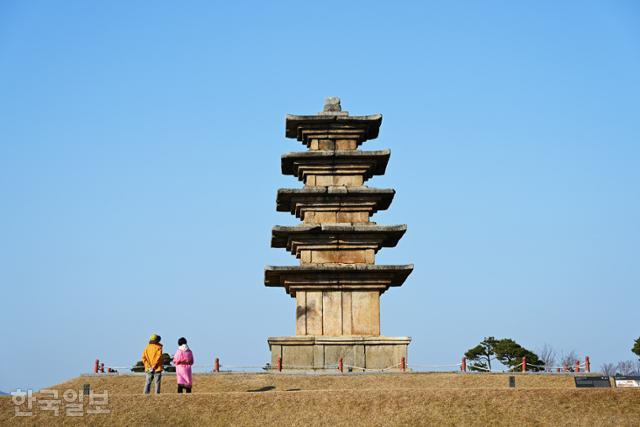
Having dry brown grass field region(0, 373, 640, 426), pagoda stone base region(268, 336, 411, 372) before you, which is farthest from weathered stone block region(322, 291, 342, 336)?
dry brown grass field region(0, 373, 640, 426)

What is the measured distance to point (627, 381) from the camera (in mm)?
24016

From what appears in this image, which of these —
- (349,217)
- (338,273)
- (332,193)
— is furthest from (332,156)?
(338,273)

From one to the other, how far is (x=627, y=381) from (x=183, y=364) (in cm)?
1240

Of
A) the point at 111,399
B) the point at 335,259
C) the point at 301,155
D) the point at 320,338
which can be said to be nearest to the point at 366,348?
the point at 320,338

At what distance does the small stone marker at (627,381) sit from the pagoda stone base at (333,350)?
11.4 m

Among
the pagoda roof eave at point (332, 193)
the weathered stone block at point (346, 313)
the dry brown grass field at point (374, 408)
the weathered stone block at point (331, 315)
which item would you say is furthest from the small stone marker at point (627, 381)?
the pagoda roof eave at point (332, 193)

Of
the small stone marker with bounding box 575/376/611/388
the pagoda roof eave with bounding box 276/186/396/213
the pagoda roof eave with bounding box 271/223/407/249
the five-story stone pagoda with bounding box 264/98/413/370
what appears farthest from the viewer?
the pagoda roof eave with bounding box 276/186/396/213

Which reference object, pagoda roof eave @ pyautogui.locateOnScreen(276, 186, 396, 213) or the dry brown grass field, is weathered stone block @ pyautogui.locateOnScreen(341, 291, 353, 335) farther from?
the dry brown grass field

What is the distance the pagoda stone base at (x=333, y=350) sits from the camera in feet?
113

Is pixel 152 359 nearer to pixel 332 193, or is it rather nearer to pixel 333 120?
pixel 332 193

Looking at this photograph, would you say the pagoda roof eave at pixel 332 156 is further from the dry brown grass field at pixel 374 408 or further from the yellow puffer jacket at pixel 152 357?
the dry brown grass field at pixel 374 408

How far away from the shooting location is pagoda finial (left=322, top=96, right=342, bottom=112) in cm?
3925

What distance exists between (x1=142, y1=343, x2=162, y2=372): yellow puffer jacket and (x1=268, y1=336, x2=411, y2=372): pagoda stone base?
31.8 ft

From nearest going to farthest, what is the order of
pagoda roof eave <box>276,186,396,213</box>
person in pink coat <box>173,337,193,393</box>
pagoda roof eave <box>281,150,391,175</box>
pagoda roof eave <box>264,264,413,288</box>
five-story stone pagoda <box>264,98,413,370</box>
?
person in pink coat <box>173,337,193,393</box>, five-story stone pagoda <box>264,98,413,370</box>, pagoda roof eave <box>264,264,413,288</box>, pagoda roof eave <box>276,186,396,213</box>, pagoda roof eave <box>281,150,391,175</box>
